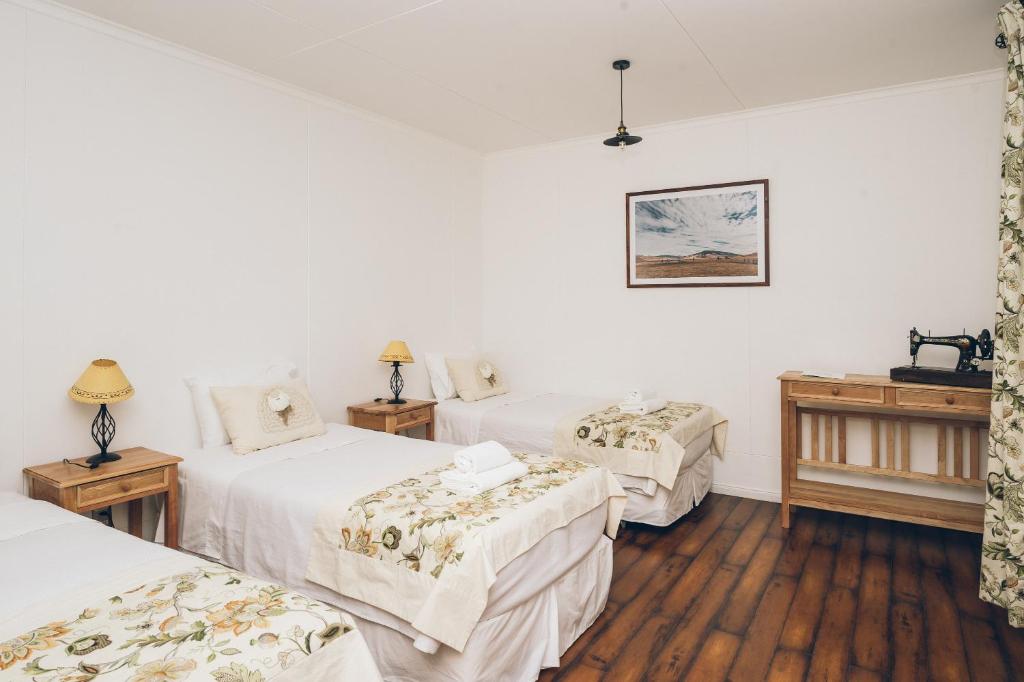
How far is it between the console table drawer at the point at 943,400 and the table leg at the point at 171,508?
12.6 feet

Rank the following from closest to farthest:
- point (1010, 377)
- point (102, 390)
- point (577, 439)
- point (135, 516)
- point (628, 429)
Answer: point (1010, 377)
point (102, 390)
point (135, 516)
point (628, 429)
point (577, 439)

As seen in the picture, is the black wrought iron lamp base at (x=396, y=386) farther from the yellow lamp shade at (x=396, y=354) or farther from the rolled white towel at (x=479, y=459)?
the rolled white towel at (x=479, y=459)

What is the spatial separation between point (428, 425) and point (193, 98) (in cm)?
252

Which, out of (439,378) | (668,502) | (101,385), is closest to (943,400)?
(668,502)

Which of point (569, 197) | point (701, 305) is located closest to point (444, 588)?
point (701, 305)

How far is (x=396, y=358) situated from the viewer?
4219mm

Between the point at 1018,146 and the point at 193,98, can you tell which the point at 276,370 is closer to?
the point at 193,98

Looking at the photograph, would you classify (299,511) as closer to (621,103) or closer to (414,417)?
(414,417)

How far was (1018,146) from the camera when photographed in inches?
99.3

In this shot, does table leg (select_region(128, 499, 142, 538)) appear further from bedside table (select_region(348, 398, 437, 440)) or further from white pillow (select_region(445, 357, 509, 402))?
white pillow (select_region(445, 357, 509, 402))

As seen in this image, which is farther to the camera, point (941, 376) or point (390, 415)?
point (390, 415)

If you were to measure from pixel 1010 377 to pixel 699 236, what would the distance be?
2.23 meters

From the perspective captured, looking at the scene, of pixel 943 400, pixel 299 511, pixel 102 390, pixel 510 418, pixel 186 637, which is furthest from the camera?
pixel 510 418

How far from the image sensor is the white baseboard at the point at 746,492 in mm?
4227
